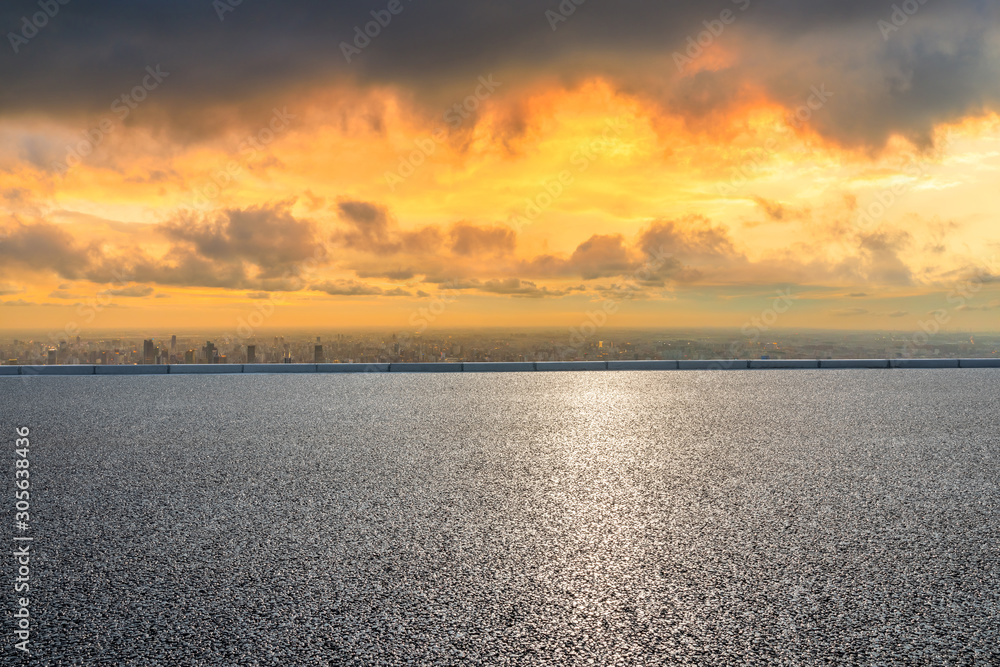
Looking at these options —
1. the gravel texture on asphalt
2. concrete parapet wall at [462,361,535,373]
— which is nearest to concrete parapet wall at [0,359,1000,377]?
concrete parapet wall at [462,361,535,373]

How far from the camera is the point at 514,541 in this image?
481 centimetres

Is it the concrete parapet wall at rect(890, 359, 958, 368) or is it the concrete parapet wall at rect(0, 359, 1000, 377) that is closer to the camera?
the concrete parapet wall at rect(0, 359, 1000, 377)


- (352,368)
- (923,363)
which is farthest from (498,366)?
(923,363)

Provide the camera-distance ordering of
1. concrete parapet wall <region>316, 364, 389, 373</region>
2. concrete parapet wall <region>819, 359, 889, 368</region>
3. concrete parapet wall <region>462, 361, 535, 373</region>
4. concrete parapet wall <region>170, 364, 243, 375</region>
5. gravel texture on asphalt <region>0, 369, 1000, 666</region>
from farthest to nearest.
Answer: concrete parapet wall <region>819, 359, 889, 368</region>
concrete parapet wall <region>462, 361, 535, 373</region>
concrete parapet wall <region>316, 364, 389, 373</region>
concrete parapet wall <region>170, 364, 243, 375</region>
gravel texture on asphalt <region>0, 369, 1000, 666</region>

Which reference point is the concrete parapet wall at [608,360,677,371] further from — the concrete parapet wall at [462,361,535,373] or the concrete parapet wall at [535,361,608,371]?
the concrete parapet wall at [462,361,535,373]

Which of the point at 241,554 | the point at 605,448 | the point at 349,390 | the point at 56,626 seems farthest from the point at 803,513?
the point at 349,390

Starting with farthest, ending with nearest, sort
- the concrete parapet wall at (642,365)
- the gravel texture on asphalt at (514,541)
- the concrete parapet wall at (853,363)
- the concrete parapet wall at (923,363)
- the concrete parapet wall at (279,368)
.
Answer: the concrete parapet wall at (923,363), the concrete parapet wall at (853,363), the concrete parapet wall at (642,365), the concrete parapet wall at (279,368), the gravel texture on asphalt at (514,541)

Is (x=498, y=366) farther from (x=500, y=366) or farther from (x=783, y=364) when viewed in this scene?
(x=783, y=364)

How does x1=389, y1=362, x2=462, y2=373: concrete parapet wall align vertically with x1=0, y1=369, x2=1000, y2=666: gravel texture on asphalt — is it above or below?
above

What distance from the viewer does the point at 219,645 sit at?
3.40m

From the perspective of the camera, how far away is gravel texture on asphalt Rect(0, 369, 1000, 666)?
3453mm

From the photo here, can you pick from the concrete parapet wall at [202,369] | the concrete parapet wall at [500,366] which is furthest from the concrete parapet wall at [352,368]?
the concrete parapet wall at [202,369]

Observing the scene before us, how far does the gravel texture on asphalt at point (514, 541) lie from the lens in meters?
3.45

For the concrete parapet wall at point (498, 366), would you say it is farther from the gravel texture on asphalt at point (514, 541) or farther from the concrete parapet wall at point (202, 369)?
the gravel texture on asphalt at point (514, 541)
